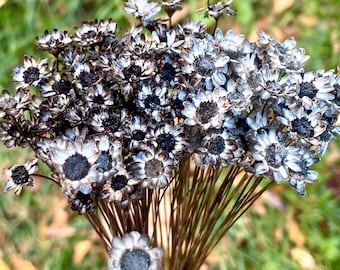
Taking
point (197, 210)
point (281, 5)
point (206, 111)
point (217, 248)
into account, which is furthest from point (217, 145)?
point (281, 5)

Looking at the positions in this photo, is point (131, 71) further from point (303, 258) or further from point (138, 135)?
point (303, 258)

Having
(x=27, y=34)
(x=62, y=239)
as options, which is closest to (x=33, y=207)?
(x=62, y=239)

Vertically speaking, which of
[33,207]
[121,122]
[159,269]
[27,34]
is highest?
[27,34]

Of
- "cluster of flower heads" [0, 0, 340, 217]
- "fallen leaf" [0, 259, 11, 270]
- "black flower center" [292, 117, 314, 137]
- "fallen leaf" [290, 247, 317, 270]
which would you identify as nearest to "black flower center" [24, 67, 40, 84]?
"cluster of flower heads" [0, 0, 340, 217]

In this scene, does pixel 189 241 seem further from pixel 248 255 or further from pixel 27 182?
pixel 248 255

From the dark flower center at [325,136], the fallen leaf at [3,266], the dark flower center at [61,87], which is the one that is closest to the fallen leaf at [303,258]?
the fallen leaf at [3,266]
